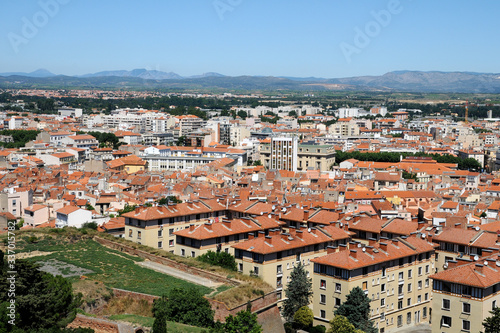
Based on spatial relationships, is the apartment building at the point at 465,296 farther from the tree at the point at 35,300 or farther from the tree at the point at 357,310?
the tree at the point at 35,300

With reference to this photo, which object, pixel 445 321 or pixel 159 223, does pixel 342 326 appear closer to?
pixel 445 321

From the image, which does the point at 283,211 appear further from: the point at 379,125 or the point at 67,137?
the point at 379,125

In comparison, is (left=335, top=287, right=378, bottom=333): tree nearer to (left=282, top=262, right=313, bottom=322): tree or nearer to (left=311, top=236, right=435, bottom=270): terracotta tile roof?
(left=311, top=236, right=435, bottom=270): terracotta tile roof

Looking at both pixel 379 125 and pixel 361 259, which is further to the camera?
pixel 379 125

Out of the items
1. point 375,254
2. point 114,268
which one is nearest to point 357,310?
point 375,254

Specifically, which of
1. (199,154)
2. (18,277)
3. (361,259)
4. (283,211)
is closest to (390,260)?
(361,259)

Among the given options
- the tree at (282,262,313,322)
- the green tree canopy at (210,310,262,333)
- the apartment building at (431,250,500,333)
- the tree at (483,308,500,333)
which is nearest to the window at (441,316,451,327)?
Answer: the apartment building at (431,250,500,333)

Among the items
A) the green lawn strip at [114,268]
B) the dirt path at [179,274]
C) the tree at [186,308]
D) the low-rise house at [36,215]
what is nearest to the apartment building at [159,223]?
the green lawn strip at [114,268]
